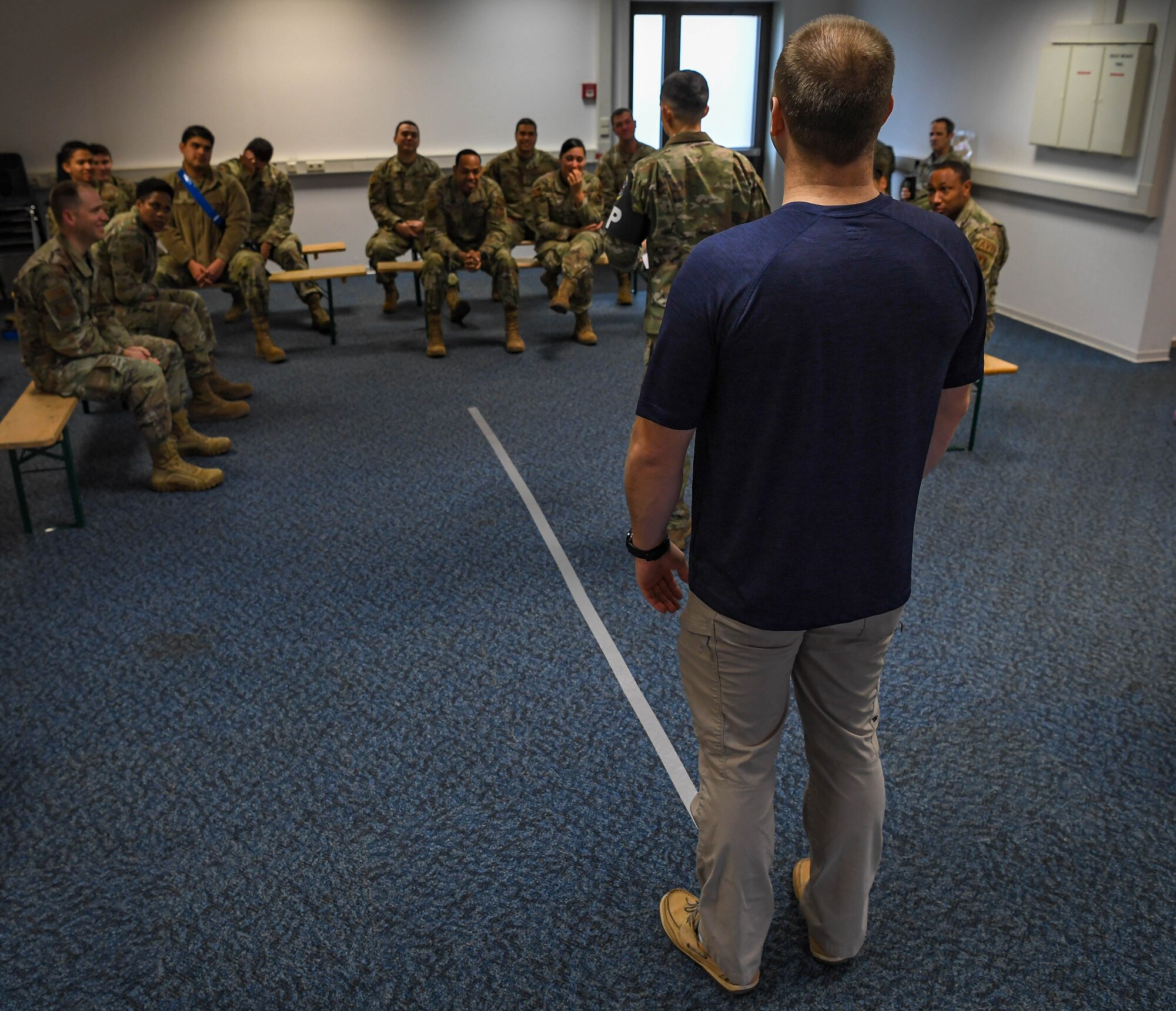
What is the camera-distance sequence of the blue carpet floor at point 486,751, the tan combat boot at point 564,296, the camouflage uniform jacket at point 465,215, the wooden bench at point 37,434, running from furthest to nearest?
1. the camouflage uniform jacket at point 465,215
2. the tan combat boot at point 564,296
3. the wooden bench at point 37,434
4. the blue carpet floor at point 486,751

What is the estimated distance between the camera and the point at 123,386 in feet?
13.8

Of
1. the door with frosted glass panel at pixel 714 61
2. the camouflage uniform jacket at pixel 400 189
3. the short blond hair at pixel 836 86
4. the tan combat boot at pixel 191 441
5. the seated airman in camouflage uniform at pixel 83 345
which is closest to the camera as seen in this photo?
the short blond hair at pixel 836 86

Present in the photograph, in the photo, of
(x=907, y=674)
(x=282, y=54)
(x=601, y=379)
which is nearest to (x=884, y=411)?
(x=907, y=674)

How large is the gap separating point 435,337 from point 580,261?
1011mm

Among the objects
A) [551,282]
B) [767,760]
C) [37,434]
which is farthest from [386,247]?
[767,760]

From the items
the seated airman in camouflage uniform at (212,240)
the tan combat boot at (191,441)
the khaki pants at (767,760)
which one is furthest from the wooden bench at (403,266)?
the khaki pants at (767,760)

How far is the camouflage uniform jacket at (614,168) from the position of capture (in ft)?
24.3

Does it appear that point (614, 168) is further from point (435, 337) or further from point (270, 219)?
point (270, 219)

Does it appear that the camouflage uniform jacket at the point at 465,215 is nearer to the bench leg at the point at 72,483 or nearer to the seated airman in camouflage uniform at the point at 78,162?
the seated airman in camouflage uniform at the point at 78,162

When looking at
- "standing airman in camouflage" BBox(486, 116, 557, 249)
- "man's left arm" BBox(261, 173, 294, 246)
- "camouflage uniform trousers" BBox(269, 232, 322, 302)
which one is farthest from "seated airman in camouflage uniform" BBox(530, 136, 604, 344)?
"man's left arm" BBox(261, 173, 294, 246)

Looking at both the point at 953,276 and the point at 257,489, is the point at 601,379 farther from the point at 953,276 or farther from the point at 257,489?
the point at 953,276

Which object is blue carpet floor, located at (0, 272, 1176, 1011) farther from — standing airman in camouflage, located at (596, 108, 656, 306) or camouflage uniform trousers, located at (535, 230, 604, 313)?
standing airman in camouflage, located at (596, 108, 656, 306)

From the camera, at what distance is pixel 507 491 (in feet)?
14.1

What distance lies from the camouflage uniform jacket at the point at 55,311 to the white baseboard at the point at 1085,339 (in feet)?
18.1
